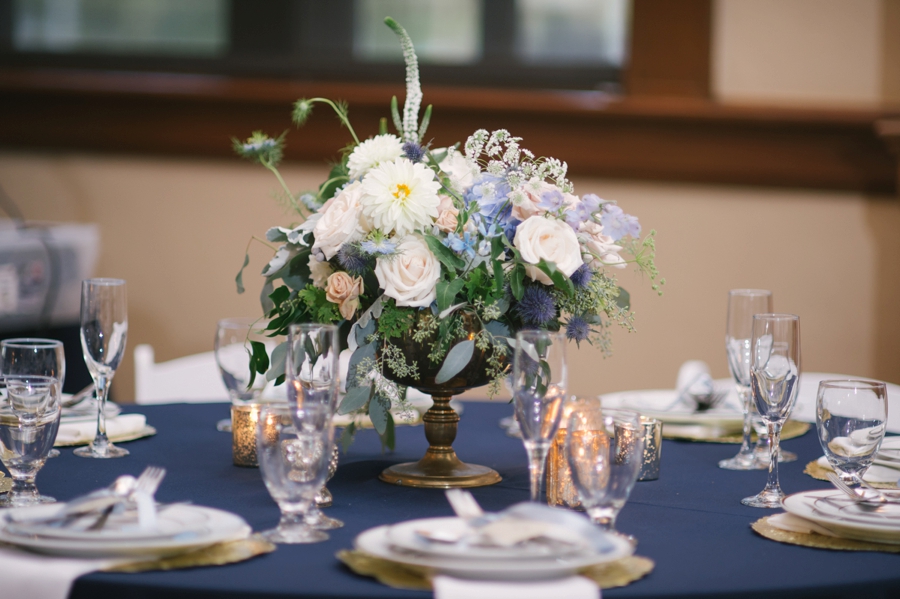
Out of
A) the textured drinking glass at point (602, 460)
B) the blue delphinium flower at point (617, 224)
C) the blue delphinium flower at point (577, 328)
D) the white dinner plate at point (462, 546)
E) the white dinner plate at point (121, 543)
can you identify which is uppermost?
the blue delphinium flower at point (617, 224)

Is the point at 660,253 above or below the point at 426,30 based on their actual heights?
below

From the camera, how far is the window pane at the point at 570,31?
3174mm

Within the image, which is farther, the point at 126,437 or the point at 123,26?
the point at 123,26

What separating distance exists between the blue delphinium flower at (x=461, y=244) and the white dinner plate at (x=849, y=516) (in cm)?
48

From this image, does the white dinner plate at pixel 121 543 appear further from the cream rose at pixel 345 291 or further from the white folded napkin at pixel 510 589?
the cream rose at pixel 345 291

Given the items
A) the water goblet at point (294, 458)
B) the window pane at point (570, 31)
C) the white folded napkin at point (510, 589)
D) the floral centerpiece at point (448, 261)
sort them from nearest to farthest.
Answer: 1. the white folded napkin at point (510, 589)
2. the water goblet at point (294, 458)
3. the floral centerpiece at point (448, 261)
4. the window pane at point (570, 31)

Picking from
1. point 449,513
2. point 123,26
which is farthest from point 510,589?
point 123,26

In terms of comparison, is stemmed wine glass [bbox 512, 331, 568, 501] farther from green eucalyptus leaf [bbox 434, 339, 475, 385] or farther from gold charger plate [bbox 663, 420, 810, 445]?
gold charger plate [bbox 663, 420, 810, 445]

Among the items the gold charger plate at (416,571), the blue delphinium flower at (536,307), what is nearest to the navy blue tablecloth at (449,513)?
the gold charger plate at (416,571)

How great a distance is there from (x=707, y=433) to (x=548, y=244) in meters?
0.70

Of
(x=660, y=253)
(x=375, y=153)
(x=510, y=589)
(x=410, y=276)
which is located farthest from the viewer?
(x=660, y=253)

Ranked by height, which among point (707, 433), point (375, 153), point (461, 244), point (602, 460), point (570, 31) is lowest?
point (707, 433)

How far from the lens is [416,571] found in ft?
3.08

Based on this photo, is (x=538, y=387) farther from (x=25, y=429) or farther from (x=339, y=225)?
(x=25, y=429)
